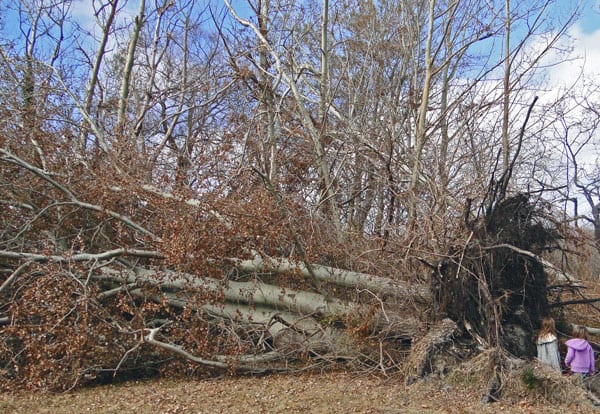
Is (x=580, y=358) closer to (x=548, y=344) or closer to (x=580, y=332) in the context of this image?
(x=548, y=344)

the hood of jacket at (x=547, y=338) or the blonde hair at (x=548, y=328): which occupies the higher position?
the blonde hair at (x=548, y=328)

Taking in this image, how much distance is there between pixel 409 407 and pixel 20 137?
749 cm

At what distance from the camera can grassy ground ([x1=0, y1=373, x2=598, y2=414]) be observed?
20.5 ft

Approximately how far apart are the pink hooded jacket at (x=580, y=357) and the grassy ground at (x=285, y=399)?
0.82 metres

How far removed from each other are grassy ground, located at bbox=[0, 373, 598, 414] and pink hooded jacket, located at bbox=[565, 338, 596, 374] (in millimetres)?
818

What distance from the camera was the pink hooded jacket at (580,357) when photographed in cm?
698

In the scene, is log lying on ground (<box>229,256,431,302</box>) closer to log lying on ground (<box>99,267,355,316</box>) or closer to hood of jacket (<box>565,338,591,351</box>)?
log lying on ground (<box>99,267,355,316</box>)

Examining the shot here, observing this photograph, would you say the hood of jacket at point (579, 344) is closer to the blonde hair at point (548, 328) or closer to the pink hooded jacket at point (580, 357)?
the pink hooded jacket at point (580, 357)

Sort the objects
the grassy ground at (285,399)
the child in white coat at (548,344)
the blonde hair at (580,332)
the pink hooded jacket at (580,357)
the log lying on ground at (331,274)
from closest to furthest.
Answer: the grassy ground at (285,399)
the pink hooded jacket at (580,357)
the child in white coat at (548,344)
the blonde hair at (580,332)
the log lying on ground at (331,274)

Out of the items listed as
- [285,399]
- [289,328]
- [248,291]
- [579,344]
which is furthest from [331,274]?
[579,344]

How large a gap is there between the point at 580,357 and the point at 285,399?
11.6ft

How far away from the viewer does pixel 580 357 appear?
23.0 ft

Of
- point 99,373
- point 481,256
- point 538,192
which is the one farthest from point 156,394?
point 538,192

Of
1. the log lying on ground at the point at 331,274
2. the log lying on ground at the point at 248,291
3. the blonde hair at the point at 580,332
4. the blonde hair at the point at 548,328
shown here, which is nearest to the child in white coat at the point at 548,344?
the blonde hair at the point at 548,328
